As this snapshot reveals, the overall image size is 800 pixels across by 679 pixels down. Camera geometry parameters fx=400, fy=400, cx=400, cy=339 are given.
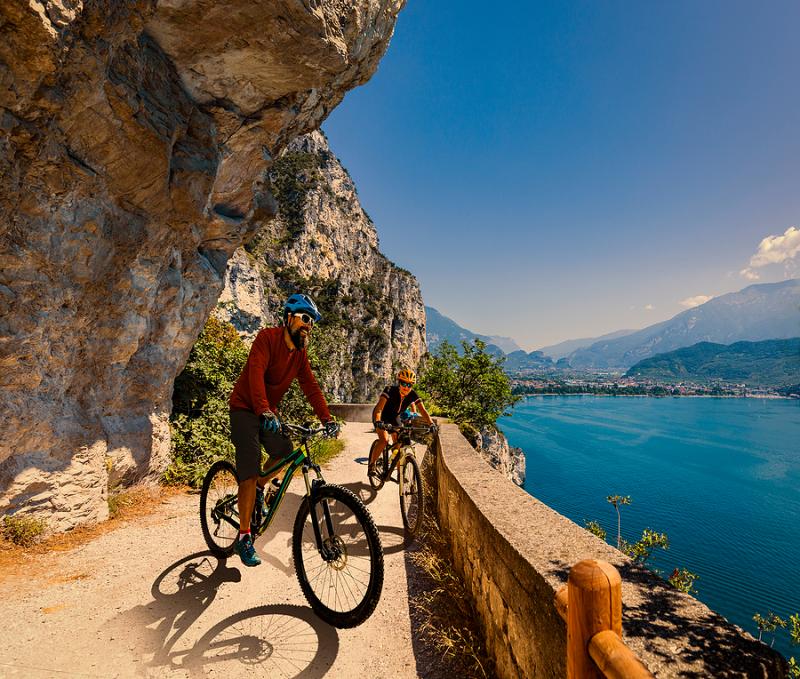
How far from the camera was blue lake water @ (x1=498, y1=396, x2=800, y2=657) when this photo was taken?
1255 inches

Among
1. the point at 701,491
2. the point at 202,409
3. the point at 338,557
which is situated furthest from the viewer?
the point at 701,491

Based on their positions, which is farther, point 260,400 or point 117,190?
point 117,190

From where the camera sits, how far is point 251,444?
3604 millimetres

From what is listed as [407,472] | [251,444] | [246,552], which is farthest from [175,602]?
[407,472]

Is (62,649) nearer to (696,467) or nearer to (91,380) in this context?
(91,380)

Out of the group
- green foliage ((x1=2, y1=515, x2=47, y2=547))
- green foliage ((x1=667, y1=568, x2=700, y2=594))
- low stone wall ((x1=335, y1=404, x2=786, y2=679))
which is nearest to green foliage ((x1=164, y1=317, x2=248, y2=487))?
green foliage ((x1=2, y1=515, x2=47, y2=547))

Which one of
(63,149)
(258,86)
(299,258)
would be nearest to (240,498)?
(63,149)

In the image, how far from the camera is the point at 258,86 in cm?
724

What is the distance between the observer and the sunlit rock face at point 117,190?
4.41 metres

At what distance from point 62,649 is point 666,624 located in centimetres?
394

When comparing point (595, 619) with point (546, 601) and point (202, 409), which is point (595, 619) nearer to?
point (546, 601)

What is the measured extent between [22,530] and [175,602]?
2.34m

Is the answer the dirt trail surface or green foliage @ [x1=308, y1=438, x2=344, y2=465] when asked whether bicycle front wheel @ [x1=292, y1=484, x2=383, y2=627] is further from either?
green foliage @ [x1=308, y1=438, x2=344, y2=465]

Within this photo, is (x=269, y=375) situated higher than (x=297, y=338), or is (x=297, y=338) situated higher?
(x=297, y=338)
